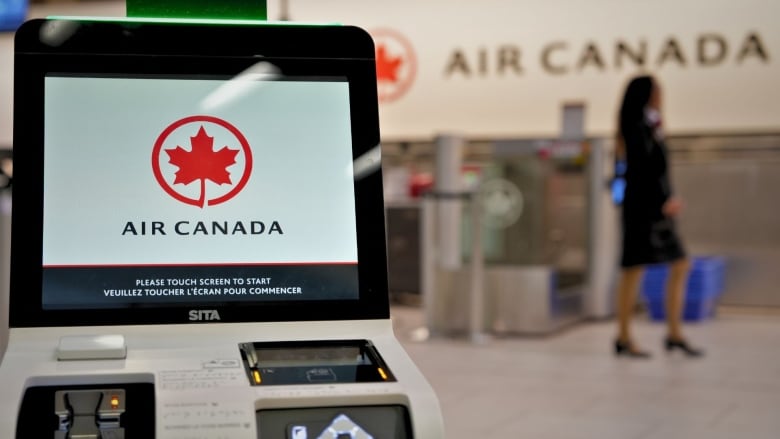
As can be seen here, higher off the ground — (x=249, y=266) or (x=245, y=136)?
(x=245, y=136)

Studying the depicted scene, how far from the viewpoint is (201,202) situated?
1434 millimetres

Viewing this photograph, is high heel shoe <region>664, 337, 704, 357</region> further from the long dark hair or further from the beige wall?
the beige wall

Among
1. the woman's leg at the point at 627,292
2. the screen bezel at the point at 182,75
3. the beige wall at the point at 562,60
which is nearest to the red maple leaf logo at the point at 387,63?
the beige wall at the point at 562,60

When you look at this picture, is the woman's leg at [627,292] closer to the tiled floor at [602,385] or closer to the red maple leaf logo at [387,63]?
the tiled floor at [602,385]

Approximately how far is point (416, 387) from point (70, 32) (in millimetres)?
632

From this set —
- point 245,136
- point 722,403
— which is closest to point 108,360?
point 245,136

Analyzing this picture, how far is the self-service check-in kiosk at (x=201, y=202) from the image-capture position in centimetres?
134

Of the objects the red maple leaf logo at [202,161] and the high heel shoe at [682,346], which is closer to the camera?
the red maple leaf logo at [202,161]

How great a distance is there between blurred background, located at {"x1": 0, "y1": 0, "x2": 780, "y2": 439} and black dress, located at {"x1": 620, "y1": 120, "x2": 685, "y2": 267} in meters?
0.57

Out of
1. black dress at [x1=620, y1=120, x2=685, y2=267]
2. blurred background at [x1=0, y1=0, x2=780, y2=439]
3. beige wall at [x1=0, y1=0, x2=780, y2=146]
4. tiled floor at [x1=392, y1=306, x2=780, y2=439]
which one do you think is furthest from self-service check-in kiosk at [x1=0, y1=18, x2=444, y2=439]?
beige wall at [x1=0, y1=0, x2=780, y2=146]

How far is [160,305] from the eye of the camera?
54.4 inches

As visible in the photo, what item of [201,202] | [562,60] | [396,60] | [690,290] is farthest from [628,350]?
[201,202]

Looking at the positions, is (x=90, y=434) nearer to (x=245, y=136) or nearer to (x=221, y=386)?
(x=221, y=386)

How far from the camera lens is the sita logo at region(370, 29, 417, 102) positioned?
30.7 ft
